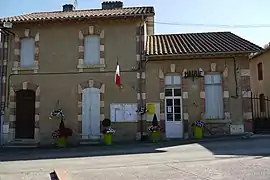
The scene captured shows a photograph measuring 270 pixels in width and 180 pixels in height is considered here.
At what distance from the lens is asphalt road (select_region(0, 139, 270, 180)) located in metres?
7.42

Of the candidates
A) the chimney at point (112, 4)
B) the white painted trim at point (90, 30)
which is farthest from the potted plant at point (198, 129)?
the chimney at point (112, 4)

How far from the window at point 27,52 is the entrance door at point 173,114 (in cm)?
695

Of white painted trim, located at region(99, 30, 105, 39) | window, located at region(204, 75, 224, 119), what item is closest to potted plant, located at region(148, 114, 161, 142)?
window, located at region(204, 75, 224, 119)

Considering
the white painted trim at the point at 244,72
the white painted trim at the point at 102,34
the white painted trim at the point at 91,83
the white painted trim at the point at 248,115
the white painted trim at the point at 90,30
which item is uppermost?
the white painted trim at the point at 90,30

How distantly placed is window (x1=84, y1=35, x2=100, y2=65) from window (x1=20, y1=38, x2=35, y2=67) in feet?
8.99

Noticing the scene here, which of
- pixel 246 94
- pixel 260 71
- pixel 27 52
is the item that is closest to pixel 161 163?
pixel 246 94

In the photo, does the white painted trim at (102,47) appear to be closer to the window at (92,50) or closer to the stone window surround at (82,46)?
the stone window surround at (82,46)

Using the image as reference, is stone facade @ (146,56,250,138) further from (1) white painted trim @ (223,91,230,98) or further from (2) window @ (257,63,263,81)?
(2) window @ (257,63,263,81)

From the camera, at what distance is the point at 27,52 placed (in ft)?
55.7

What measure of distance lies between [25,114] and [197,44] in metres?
9.33

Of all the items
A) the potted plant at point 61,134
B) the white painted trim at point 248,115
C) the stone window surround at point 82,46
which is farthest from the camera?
the stone window surround at point 82,46

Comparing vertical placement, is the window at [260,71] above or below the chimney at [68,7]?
below

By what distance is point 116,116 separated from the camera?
15.9 m

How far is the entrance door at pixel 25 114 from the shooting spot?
16.7m
